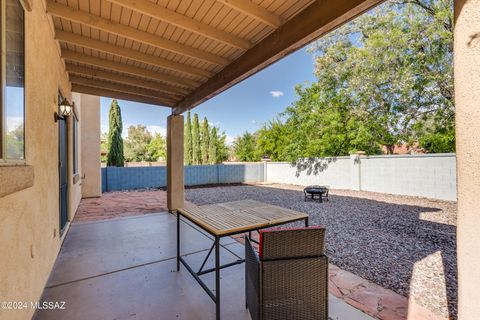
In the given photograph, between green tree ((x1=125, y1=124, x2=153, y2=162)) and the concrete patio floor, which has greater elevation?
green tree ((x1=125, y1=124, x2=153, y2=162))

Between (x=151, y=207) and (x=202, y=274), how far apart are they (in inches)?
181

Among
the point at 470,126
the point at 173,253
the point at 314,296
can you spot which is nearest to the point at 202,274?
the point at 173,253

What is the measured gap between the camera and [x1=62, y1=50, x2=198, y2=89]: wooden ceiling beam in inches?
138

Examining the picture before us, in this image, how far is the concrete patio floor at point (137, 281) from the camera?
2.05m

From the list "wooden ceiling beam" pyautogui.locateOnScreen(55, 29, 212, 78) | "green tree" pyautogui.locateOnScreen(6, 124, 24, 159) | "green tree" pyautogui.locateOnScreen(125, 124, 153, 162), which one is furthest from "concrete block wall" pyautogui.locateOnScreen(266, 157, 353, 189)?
"green tree" pyautogui.locateOnScreen(125, 124, 153, 162)

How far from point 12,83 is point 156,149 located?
28501 mm

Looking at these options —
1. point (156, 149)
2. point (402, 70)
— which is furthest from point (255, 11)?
point (156, 149)

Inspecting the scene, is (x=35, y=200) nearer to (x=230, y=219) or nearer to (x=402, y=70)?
(x=230, y=219)

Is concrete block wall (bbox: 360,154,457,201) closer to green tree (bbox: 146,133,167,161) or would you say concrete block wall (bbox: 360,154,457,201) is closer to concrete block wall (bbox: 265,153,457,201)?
concrete block wall (bbox: 265,153,457,201)

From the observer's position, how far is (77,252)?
3355 mm

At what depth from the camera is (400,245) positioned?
12.2ft

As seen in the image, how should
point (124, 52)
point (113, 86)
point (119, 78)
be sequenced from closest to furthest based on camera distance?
point (124, 52)
point (119, 78)
point (113, 86)

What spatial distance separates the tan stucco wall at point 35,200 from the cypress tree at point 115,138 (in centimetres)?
1031

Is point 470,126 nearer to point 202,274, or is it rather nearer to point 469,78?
point 469,78
